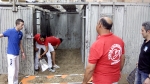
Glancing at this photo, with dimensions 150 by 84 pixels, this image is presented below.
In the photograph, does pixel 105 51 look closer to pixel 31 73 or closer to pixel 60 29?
pixel 31 73

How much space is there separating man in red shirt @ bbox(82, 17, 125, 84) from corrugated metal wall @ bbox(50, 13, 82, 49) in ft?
27.1

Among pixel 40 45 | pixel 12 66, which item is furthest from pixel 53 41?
pixel 12 66

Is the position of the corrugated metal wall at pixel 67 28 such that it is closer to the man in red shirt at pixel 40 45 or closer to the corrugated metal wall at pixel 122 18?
the man in red shirt at pixel 40 45

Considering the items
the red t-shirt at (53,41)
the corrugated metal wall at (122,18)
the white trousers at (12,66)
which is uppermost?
the corrugated metal wall at (122,18)

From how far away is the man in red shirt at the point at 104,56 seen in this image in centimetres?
251

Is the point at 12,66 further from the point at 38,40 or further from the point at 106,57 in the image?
the point at 106,57

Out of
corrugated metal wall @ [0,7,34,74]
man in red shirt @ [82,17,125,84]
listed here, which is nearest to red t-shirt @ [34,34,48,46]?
corrugated metal wall @ [0,7,34,74]

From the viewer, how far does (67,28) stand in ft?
36.0

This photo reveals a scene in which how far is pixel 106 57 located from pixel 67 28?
28.0ft

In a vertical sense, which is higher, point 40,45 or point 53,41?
point 53,41

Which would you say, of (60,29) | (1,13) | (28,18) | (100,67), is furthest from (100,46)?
(60,29)

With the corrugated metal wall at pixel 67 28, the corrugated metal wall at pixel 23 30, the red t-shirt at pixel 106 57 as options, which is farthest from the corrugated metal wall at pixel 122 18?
the corrugated metal wall at pixel 67 28

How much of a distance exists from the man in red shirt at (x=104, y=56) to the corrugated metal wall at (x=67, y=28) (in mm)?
8275

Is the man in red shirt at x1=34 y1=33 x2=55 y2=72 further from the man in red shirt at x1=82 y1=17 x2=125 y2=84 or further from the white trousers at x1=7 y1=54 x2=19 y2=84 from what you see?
the man in red shirt at x1=82 y1=17 x2=125 y2=84
